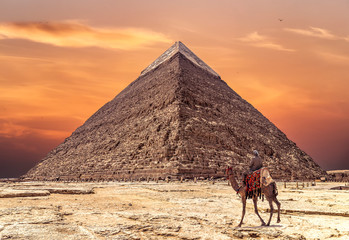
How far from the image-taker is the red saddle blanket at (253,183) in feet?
14.9

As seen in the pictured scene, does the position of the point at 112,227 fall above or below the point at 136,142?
below

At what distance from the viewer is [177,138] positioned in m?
32.5

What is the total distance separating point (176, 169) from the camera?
26391mm

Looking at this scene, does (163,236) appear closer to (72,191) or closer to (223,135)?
(72,191)

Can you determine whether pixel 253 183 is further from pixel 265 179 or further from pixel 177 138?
pixel 177 138

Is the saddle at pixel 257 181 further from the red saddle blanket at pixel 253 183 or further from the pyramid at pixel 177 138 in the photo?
the pyramid at pixel 177 138

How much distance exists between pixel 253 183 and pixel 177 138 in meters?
27.9

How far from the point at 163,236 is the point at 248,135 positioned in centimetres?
4159

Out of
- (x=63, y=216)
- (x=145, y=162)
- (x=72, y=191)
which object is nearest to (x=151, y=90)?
(x=145, y=162)

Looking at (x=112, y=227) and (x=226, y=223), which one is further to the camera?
(x=226, y=223)

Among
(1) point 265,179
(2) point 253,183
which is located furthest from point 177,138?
(1) point 265,179

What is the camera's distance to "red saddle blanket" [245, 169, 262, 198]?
14.9ft

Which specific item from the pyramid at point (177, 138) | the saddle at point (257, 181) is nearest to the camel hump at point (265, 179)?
the saddle at point (257, 181)

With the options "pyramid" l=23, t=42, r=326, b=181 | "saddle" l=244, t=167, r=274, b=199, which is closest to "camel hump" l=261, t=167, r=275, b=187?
"saddle" l=244, t=167, r=274, b=199
